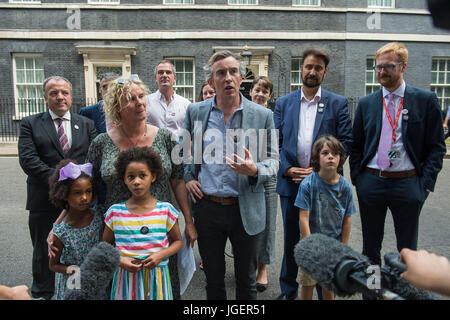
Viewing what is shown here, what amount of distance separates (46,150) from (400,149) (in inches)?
123

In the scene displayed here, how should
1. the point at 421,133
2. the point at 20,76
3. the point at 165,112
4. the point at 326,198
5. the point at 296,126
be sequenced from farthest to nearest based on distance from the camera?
the point at 20,76 → the point at 165,112 → the point at 296,126 → the point at 421,133 → the point at 326,198

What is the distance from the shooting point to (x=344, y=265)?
3.40 feet

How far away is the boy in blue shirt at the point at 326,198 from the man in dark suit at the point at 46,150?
2096 mm

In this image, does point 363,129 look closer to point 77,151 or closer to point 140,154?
point 140,154

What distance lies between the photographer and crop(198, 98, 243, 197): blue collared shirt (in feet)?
7.97

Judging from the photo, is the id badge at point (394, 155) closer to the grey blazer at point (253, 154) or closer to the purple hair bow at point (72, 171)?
the grey blazer at point (253, 154)

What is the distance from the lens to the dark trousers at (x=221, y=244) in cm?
246

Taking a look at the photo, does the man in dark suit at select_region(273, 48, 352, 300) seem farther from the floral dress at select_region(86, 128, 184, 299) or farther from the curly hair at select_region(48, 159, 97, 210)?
the curly hair at select_region(48, 159, 97, 210)

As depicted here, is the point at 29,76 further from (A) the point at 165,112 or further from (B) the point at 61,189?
(B) the point at 61,189

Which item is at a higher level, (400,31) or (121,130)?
(400,31)

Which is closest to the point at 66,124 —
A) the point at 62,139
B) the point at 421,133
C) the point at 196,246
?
the point at 62,139

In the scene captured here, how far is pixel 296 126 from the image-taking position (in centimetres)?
304

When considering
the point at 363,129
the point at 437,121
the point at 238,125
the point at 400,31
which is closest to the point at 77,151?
the point at 238,125

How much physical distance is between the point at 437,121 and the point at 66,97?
333 centimetres
